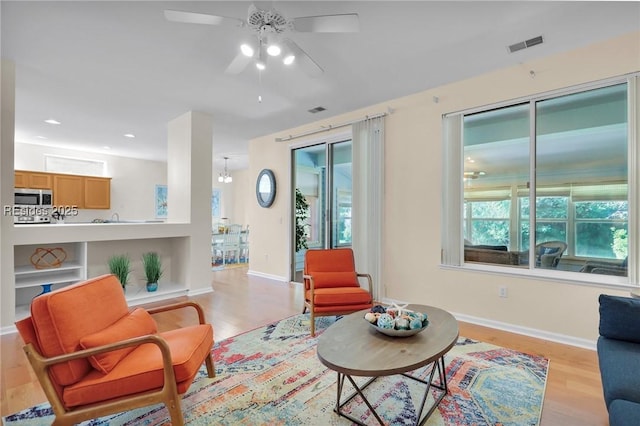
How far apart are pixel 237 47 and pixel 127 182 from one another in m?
7.12

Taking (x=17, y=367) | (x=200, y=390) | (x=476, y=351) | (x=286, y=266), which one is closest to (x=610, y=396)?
(x=476, y=351)

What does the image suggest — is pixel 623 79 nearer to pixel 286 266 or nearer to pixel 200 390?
pixel 200 390

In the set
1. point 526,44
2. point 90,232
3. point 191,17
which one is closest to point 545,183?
point 526,44

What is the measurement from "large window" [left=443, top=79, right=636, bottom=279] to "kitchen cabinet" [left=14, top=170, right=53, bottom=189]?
8.19 m

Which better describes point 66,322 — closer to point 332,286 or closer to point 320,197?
point 332,286

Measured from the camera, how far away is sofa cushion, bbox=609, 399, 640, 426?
3.90 feet

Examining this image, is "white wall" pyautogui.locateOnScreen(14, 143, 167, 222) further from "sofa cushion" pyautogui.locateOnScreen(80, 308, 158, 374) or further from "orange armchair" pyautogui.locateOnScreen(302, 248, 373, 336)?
"sofa cushion" pyautogui.locateOnScreen(80, 308, 158, 374)

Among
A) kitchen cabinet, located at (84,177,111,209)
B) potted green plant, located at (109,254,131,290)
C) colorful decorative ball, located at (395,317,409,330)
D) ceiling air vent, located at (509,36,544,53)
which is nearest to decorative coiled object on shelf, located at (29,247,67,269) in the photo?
potted green plant, located at (109,254,131,290)

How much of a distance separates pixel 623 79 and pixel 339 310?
10.9 ft

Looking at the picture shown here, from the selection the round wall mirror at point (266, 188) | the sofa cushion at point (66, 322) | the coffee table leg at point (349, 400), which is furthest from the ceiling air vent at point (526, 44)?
the round wall mirror at point (266, 188)

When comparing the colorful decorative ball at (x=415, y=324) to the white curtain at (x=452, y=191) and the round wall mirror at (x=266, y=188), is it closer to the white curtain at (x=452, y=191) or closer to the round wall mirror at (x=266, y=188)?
the white curtain at (x=452, y=191)

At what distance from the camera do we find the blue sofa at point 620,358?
1271mm

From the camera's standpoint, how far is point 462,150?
3695 mm

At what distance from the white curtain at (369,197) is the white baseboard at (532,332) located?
3.79 ft
